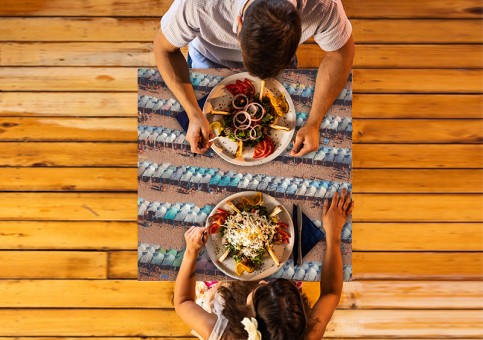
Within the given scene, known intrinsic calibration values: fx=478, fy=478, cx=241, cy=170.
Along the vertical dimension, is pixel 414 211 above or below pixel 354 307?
above

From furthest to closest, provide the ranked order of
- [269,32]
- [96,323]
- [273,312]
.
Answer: [96,323]
[273,312]
[269,32]

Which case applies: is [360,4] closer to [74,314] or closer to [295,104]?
[295,104]

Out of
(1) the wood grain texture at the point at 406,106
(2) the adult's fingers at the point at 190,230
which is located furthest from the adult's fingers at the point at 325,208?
(1) the wood grain texture at the point at 406,106

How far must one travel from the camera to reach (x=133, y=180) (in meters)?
2.90

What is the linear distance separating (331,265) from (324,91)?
0.73 m

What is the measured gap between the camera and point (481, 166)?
296cm

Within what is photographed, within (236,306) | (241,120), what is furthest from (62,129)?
(236,306)

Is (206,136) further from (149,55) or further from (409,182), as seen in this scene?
(409,182)

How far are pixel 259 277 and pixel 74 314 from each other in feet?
4.72

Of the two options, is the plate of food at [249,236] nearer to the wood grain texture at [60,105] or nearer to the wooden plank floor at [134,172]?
the wooden plank floor at [134,172]

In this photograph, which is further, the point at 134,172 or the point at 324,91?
the point at 134,172

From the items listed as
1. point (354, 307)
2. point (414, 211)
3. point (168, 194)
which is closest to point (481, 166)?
point (414, 211)

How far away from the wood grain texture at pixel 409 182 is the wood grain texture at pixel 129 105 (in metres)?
0.35

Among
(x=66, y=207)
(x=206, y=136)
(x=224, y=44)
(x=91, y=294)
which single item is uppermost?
(x=224, y=44)
